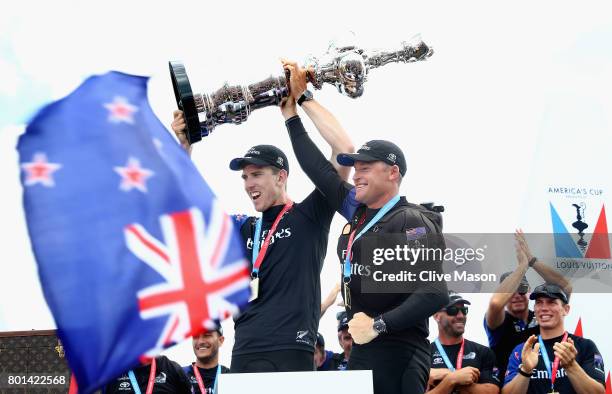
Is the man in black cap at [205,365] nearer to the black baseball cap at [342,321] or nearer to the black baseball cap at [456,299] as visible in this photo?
the black baseball cap at [342,321]

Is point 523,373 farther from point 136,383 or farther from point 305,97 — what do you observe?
point 136,383

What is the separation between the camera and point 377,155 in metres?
4.24

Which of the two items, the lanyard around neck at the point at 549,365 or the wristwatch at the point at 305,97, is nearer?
the wristwatch at the point at 305,97

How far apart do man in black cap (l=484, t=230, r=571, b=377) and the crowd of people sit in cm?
3

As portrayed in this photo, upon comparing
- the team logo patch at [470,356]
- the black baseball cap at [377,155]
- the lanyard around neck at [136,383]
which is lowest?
the lanyard around neck at [136,383]

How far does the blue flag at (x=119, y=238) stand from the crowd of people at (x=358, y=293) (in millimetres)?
1437

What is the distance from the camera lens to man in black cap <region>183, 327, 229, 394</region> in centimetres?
582

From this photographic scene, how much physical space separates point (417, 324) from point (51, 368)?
3354 mm

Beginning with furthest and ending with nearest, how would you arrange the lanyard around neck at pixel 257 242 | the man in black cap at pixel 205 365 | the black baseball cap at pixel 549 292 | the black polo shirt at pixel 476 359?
the man in black cap at pixel 205 365 < the black polo shirt at pixel 476 359 < the black baseball cap at pixel 549 292 < the lanyard around neck at pixel 257 242

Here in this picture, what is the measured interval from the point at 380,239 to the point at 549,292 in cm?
165

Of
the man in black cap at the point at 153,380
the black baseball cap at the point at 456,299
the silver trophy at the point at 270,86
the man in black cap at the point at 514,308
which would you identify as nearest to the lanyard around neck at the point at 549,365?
the man in black cap at the point at 514,308

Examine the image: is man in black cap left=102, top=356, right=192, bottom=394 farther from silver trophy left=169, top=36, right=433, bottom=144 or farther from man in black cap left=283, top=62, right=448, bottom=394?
silver trophy left=169, top=36, right=433, bottom=144

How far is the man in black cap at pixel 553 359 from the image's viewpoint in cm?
497

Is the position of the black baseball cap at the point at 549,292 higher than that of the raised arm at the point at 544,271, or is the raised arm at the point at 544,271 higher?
the raised arm at the point at 544,271
